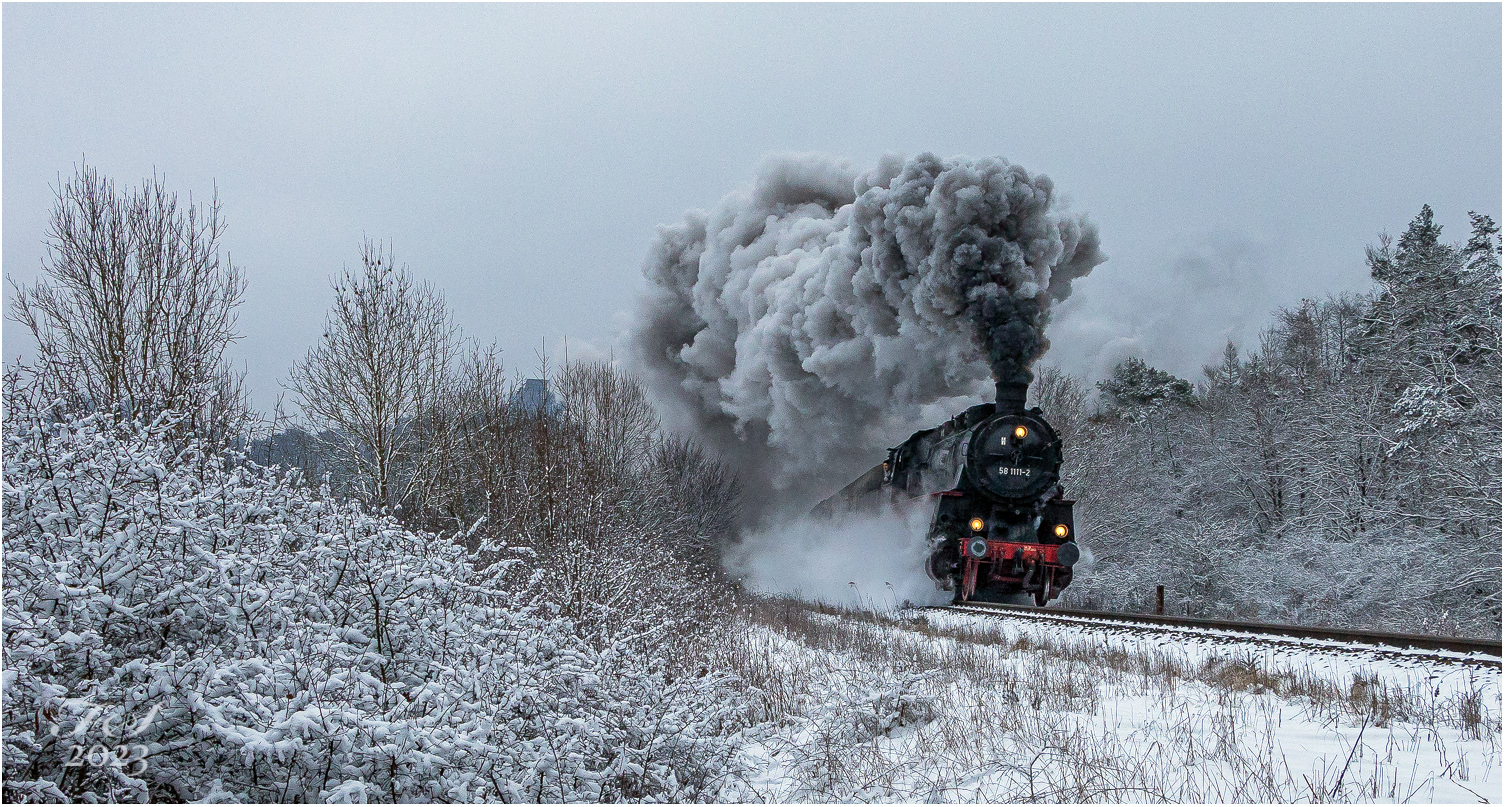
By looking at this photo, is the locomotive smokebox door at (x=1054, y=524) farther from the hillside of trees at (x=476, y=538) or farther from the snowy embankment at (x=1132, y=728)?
the snowy embankment at (x=1132, y=728)

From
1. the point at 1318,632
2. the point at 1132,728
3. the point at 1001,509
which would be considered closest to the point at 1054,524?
the point at 1001,509

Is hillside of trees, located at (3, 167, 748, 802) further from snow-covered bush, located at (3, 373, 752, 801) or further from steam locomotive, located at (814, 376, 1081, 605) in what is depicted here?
steam locomotive, located at (814, 376, 1081, 605)

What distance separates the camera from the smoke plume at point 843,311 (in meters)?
16.2

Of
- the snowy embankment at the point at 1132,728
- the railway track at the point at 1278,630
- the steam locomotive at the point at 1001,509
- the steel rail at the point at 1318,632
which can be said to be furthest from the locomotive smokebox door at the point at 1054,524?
the snowy embankment at the point at 1132,728

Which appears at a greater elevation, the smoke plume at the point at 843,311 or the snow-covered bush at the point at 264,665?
the smoke plume at the point at 843,311

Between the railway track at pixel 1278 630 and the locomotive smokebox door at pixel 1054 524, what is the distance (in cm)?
189

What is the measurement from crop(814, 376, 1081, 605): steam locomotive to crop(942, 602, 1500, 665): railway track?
1271 millimetres

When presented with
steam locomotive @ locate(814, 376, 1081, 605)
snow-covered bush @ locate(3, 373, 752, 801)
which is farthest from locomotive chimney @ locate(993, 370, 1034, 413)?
snow-covered bush @ locate(3, 373, 752, 801)

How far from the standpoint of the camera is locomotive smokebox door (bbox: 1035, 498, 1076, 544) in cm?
1327

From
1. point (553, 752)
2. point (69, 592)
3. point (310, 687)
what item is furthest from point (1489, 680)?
point (69, 592)

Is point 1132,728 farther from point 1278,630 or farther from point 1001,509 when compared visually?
point 1001,509

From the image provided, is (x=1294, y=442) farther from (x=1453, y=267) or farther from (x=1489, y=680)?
(x=1489, y=680)

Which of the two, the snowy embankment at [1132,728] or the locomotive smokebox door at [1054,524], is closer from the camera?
the snowy embankment at [1132,728]

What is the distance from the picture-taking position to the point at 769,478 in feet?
92.8
